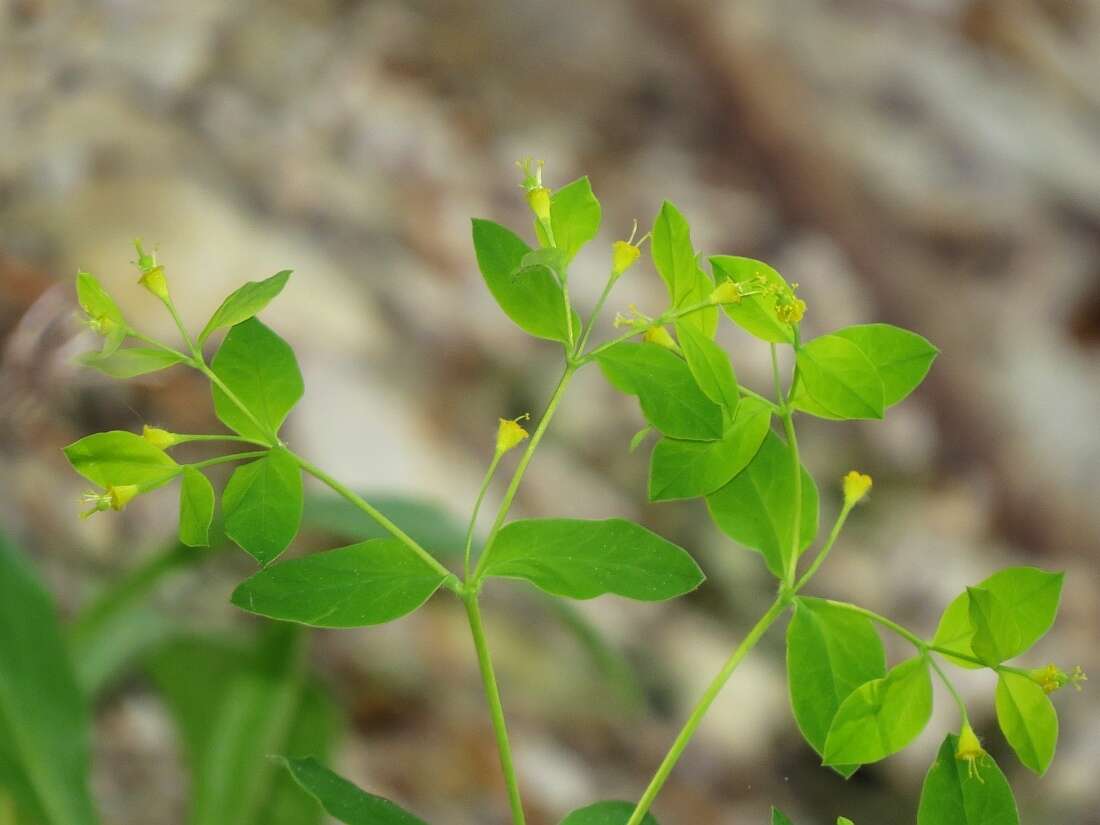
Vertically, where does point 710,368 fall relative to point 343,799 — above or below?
above

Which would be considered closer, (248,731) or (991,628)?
(991,628)

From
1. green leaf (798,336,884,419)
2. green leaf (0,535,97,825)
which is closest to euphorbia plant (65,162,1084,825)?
green leaf (798,336,884,419)

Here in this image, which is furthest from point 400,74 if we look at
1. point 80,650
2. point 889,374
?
point 889,374

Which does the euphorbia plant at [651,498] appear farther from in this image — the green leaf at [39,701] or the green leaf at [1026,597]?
the green leaf at [39,701]

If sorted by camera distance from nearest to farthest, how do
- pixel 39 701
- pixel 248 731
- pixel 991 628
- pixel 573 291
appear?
pixel 991 628 < pixel 39 701 < pixel 248 731 < pixel 573 291

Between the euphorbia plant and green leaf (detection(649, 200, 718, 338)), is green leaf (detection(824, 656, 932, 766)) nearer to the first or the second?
the euphorbia plant

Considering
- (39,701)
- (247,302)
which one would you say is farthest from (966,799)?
(39,701)

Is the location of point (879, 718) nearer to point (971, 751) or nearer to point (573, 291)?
point (971, 751)
